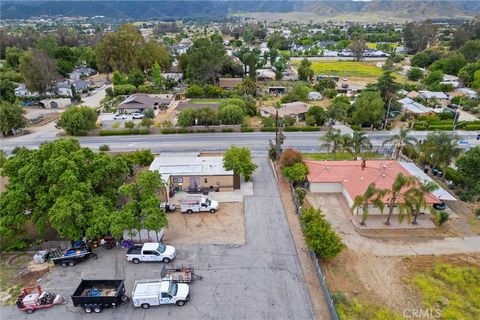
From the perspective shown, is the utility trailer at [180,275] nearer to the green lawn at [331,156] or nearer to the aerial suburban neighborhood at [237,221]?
the aerial suburban neighborhood at [237,221]

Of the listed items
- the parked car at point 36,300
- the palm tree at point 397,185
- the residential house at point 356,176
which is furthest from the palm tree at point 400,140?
the parked car at point 36,300

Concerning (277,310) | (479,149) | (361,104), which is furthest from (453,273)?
(361,104)

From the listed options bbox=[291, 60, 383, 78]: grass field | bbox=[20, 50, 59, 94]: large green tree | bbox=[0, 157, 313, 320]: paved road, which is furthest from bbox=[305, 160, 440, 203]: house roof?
bbox=[291, 60, 383, 78]: grass field

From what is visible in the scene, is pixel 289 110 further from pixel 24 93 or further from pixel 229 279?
pixel 24 93

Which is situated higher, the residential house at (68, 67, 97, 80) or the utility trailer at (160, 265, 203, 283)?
the residential house at (68, 67, 97, 80)

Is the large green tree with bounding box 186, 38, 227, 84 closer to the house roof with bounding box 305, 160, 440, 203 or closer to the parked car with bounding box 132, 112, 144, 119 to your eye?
the parked car with bounding box 132, 112, 144, 119

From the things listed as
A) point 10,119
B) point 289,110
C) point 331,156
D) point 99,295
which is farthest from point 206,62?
point 99,295
